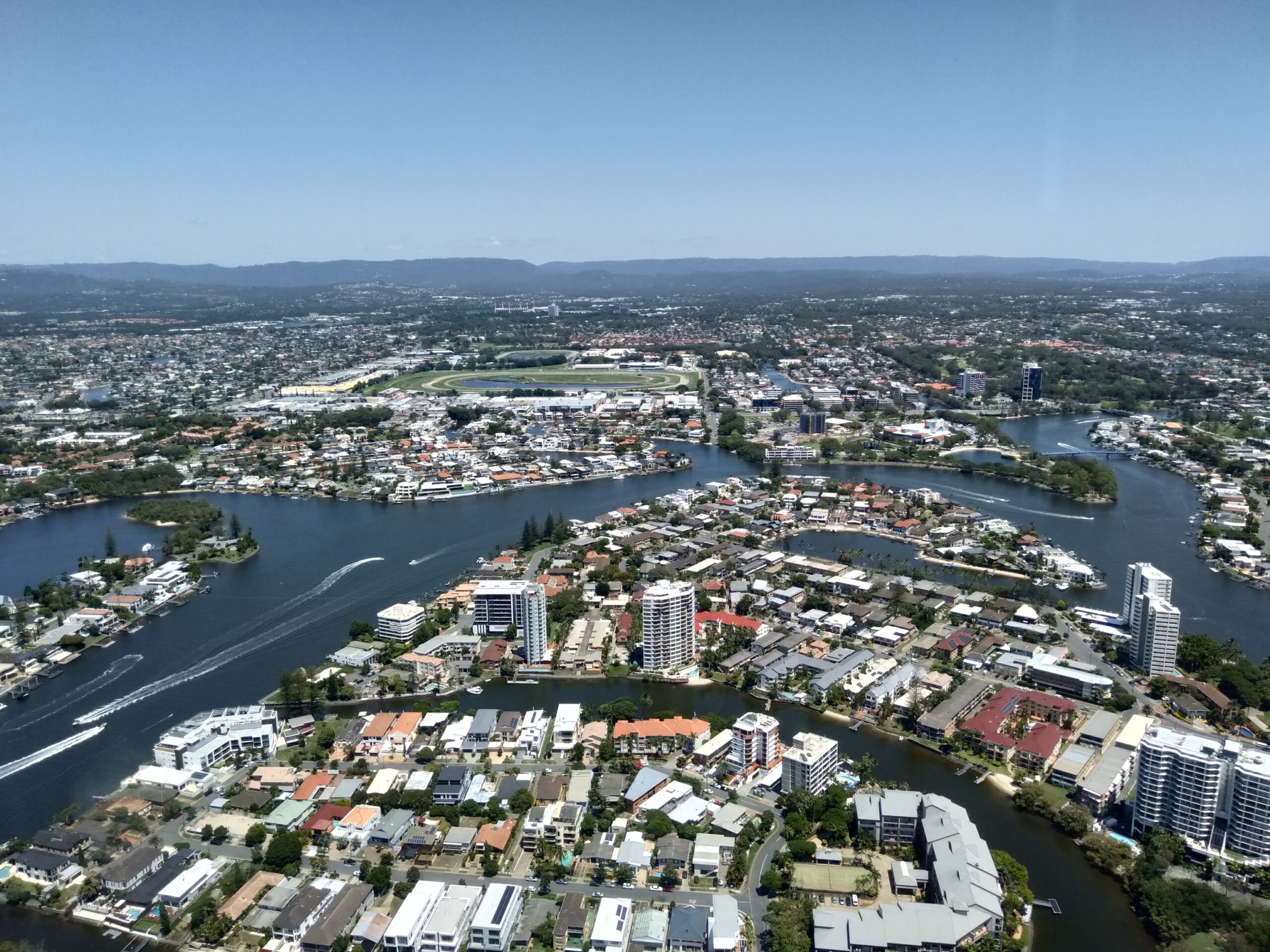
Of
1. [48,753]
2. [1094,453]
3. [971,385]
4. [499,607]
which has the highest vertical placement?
[971,385]

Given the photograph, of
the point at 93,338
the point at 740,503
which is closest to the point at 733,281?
the point at 93,338

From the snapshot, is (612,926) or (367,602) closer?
(612,926)

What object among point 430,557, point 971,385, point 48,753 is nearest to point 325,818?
point 48,753

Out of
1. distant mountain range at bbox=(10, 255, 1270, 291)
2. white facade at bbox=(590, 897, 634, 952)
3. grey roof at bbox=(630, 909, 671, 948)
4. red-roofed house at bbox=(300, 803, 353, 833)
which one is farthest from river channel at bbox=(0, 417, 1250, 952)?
distant mountain range at bbox=(10, 255, 1270, 291)

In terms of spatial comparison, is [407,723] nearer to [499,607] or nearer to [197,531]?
[499,607]

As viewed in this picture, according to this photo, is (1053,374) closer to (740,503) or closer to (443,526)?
(740,503)
